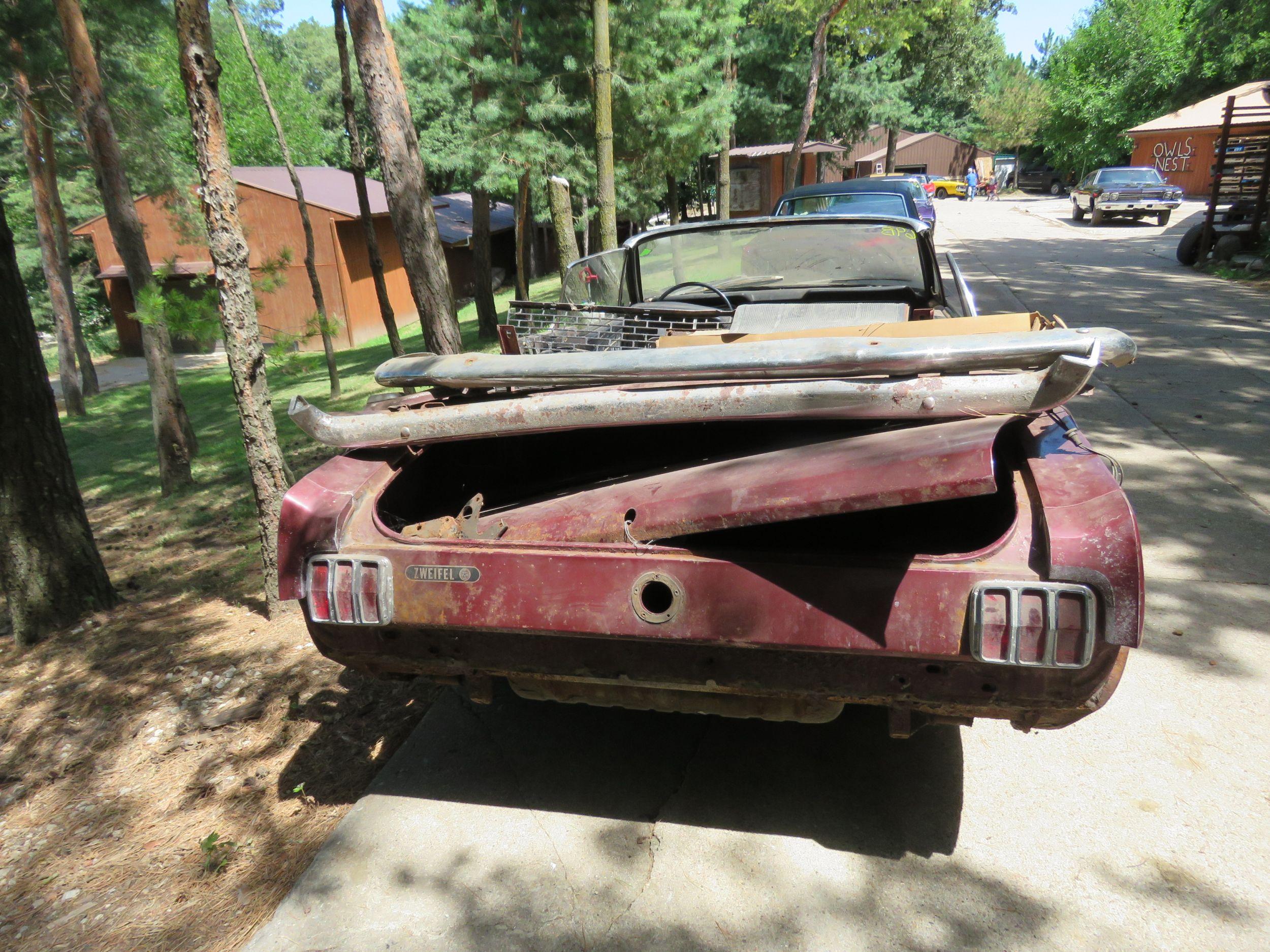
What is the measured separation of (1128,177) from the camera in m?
25.5

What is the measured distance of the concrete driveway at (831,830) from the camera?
7.57ft

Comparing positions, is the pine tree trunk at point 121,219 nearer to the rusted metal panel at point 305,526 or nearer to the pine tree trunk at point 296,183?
the pine tree trunk at point 296,183

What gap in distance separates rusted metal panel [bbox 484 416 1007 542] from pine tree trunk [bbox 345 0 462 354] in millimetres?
3777

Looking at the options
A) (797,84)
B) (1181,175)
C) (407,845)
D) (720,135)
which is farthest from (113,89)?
(1181,175)

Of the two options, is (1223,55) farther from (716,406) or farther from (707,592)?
(707,592)

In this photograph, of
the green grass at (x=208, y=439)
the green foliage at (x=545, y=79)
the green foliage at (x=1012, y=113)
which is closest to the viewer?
the green grass at (x=208, y=439)

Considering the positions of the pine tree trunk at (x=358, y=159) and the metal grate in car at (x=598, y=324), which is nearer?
the metal grate in car at (x=598, y=324)

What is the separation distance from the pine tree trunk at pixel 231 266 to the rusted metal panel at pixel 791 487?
7.20 feet

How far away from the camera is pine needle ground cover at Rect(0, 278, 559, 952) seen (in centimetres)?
256

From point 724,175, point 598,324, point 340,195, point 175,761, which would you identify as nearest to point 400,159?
point 598,324

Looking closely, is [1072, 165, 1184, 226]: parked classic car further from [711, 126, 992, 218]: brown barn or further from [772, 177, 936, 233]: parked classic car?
[772, 177, 936, 233]: parked classic car

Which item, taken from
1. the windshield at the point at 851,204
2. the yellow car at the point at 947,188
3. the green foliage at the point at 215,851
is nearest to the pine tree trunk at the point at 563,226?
the windshield at the point at 851,204

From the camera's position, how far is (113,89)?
1428cm


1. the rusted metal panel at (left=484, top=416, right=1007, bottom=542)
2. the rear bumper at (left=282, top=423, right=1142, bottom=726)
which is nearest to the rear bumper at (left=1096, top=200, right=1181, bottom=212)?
the rear bumper at (left=282, top=423, right=1142, bottom=726)
